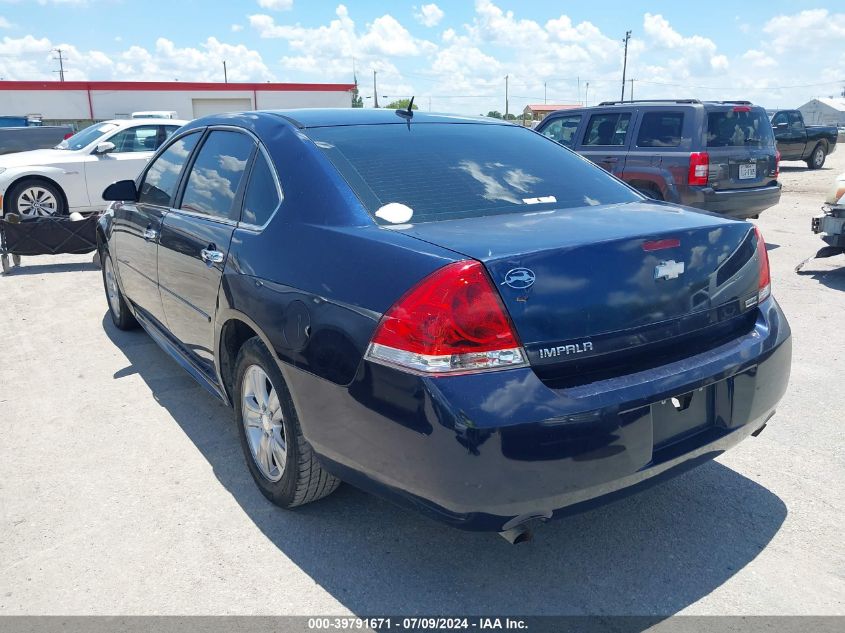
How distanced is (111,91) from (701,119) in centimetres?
3932

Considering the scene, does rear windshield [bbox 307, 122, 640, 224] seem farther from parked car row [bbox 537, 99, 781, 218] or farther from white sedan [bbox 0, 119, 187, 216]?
white sedan [bbox 0, 119, 187, 216]

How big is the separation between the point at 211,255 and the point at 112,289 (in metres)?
3.04

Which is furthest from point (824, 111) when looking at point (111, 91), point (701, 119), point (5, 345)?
point (5, 345)

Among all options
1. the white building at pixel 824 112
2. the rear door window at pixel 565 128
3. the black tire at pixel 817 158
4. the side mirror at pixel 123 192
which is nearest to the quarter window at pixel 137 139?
the rear door window at pixel 565 128

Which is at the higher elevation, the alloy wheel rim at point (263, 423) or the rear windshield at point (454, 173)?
the rear windshield at point (454, 173)

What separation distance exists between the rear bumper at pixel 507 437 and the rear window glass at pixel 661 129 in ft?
22.6

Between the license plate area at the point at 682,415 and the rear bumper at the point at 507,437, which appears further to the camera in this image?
the license plate area at the point at 682,415

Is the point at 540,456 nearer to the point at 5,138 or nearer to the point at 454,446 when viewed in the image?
the point at 454,446

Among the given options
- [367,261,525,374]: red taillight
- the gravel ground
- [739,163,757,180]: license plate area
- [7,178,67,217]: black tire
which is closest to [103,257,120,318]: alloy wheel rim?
the gravel ground

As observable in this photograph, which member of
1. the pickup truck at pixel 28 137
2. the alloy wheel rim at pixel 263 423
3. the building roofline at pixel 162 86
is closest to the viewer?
the alloy wheel rim at pixel 263 423

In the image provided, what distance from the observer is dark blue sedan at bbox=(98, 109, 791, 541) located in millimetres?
2213

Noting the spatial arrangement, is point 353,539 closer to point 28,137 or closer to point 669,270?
point 669,270

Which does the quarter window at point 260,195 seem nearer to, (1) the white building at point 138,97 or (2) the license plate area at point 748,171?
(2) the license plate area at point 748,171

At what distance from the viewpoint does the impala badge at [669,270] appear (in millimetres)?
2496
